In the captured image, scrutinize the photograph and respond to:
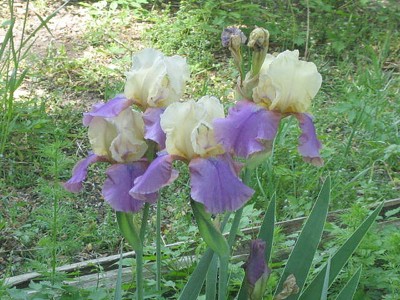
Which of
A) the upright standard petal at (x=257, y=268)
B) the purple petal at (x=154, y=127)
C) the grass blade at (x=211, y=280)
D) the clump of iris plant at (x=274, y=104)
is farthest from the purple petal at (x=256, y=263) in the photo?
the purple petal at (x=154, y=127)

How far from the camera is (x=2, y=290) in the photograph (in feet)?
6.68

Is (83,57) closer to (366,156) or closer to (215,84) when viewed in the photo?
(215,84)

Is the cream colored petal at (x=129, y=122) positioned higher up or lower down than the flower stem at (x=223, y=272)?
higher up

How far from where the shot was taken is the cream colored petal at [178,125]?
1.37m

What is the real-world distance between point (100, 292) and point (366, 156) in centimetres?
186

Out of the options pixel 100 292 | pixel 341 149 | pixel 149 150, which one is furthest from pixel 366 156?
pixel 149 150

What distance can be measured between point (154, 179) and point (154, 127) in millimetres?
128

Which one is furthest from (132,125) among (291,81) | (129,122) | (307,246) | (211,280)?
(307,246)

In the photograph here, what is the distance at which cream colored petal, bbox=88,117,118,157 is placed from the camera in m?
1.47

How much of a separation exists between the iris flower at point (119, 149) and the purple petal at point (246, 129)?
0.18 metres

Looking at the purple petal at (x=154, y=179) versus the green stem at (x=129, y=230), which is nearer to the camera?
the purple petal at (x=154, y=179)

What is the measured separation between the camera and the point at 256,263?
5.20 feet

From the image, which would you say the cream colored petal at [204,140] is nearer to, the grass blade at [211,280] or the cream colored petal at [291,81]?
the cream colored petal at [291,81]

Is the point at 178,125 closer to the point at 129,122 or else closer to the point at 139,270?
the point at 129,122
